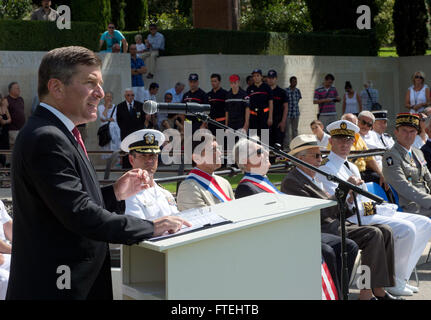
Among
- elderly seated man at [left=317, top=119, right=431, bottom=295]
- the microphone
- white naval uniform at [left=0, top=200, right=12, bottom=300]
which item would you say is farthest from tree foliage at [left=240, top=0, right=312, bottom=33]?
the microphone

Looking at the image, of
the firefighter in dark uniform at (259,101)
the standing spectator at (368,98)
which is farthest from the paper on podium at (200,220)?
the standing spectator at (368,98)

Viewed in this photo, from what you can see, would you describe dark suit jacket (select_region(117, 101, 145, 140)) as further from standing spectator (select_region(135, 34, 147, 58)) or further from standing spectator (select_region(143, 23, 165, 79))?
standing spectator (select_region(143, 23, 165, 79))

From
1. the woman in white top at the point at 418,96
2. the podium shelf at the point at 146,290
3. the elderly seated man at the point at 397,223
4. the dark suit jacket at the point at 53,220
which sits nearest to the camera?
the dark suit jacket at the point at 53,220

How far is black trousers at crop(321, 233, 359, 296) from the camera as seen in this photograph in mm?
5637

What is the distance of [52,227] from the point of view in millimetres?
2920

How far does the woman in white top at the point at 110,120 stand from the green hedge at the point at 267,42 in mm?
4189

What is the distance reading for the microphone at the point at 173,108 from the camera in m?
3.54

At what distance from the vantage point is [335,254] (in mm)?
5852

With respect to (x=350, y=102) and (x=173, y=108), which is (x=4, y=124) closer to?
(x=350, y=102)

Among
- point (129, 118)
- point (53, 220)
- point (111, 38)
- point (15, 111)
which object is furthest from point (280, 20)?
point (53, 220)

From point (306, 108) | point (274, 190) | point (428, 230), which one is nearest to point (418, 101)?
point (306, 108)

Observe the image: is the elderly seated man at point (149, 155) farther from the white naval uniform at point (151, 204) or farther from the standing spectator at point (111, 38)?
the standing spectator at point (111, 38)

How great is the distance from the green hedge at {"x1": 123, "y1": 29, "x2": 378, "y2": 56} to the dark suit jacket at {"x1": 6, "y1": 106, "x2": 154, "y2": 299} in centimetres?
1705

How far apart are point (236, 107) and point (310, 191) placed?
351 inches
